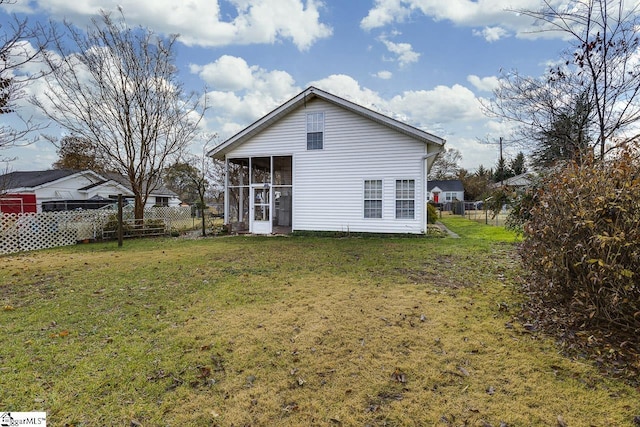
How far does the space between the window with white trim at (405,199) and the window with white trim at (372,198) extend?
0.72m

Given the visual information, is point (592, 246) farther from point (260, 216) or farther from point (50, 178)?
point (50, 178)

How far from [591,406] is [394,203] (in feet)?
35.8

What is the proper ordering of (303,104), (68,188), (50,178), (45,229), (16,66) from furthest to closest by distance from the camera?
(68,188), (50,178), (303,104), (45,229), (16,66)

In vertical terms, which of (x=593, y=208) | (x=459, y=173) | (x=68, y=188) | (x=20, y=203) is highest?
(x=459, y=173)

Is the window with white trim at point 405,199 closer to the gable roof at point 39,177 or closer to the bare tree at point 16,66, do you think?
the bare tree at point 16,66

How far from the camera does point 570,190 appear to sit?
156 inches

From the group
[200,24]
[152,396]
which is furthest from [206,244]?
[152,396]

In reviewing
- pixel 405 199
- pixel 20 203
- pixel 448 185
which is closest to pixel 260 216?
pixel 405 199

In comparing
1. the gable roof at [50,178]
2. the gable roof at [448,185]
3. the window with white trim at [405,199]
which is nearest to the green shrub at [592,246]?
the window with white trim at [405,199]

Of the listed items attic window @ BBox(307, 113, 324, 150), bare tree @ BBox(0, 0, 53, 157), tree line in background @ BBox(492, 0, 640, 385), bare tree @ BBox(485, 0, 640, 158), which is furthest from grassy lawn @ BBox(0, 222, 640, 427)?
attic window @ BBox(307, 113, 324, 150)

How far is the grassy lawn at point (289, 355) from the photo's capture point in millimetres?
2594

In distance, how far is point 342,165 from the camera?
13.7 metres

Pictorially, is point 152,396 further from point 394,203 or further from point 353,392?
point 394,203

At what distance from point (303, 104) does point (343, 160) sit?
292cm
